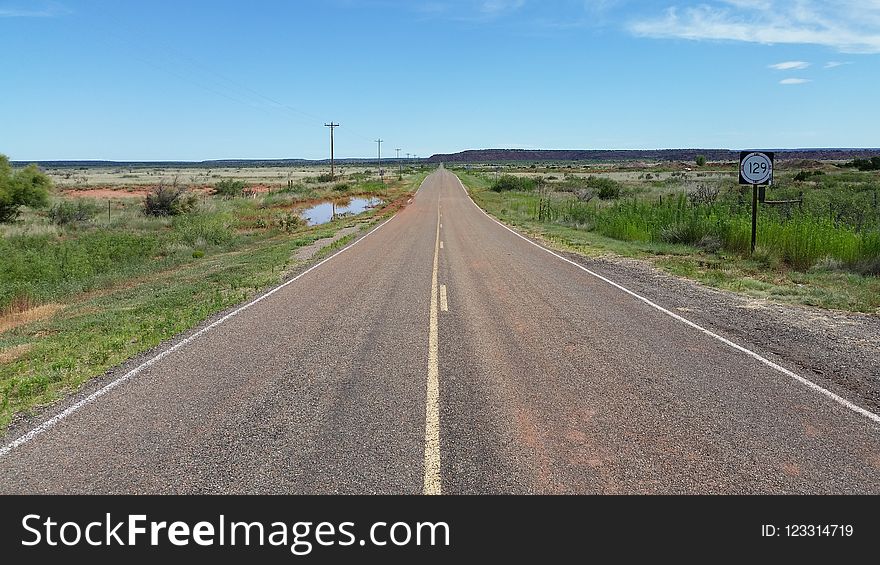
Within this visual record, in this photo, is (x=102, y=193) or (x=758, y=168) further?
(x=102, y=193)

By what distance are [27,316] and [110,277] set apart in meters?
5.38

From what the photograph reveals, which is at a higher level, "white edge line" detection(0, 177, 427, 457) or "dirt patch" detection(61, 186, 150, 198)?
"dirt patch" detection(61, 186, 150, 198)

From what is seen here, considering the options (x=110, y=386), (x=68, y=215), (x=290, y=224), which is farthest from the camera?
(x=68, y=215)

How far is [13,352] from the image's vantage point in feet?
31.4

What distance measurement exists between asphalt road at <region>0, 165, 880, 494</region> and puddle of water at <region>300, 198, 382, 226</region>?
102 feet

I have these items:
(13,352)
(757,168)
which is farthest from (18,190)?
(757,168)

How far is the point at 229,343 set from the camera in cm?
912

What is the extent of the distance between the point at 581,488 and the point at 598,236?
22577 mm

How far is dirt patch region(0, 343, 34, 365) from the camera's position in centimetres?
913

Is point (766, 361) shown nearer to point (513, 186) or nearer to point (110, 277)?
point (110, 277)

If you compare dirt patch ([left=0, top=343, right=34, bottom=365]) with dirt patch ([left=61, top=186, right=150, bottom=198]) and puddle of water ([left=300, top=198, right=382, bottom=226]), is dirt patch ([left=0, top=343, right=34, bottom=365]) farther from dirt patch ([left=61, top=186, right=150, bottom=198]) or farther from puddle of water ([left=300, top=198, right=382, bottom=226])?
dirt patch ([left=61, top=186, right=150, bottom=198])

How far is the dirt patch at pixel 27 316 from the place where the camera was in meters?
13.1

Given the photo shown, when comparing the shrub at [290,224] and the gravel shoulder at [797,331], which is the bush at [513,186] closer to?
the shrub at [290,224]

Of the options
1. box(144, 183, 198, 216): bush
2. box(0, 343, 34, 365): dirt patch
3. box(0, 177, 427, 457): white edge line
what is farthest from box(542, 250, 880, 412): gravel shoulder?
box(144, 183, 198, 216): bush
